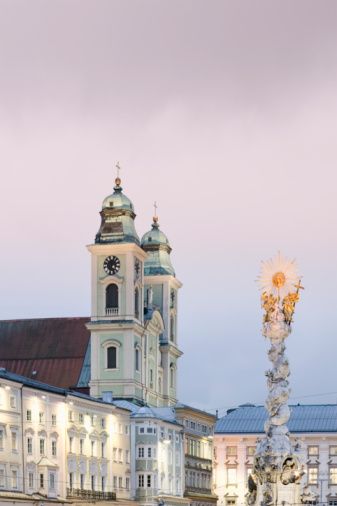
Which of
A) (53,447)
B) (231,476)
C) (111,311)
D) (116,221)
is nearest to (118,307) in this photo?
(111,311)

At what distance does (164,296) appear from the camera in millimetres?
172125

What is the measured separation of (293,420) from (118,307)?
35398mm

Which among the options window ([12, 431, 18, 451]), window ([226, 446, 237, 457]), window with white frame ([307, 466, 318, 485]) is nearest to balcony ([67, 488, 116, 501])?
window ([12, 431, 18, 451])

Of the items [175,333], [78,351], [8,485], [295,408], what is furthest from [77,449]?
[295,408]

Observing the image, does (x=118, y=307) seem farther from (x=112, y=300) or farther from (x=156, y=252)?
(x=156, y=252)

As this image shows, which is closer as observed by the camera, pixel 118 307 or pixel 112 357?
pixel 112 357

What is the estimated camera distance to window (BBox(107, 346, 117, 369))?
155875 millimetres

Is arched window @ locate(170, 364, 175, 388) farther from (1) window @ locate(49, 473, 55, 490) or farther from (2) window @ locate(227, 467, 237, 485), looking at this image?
(1) window @ locate(49, 473, 55, 490)

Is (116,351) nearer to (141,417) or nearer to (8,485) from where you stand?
(141,417)

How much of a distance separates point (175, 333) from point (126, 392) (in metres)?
23.2

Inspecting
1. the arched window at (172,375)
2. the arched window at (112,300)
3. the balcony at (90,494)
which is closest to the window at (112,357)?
the arched window at (112,300)

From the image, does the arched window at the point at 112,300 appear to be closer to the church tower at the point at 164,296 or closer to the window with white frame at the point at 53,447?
the church tower at the point at 164,296

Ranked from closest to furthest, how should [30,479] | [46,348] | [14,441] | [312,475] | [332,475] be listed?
[14,441], [30,479], [46,348], [312,475], [332,475]

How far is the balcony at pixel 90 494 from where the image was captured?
122 m
